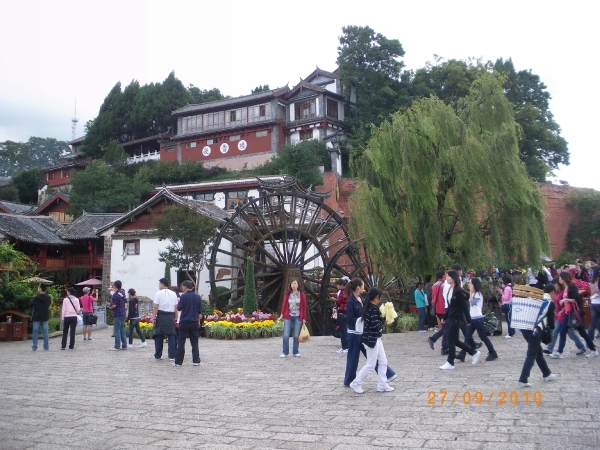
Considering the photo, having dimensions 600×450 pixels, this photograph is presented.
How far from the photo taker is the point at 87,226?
3509cm

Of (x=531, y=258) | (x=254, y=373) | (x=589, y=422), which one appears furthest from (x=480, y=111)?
(x=589, y=422)

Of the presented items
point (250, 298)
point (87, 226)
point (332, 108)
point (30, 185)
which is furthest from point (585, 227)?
point (30, 185)

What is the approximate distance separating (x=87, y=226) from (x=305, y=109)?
18253mm

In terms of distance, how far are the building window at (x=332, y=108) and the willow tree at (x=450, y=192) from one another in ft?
92.8

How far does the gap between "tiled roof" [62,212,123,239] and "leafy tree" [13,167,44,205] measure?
21669mm

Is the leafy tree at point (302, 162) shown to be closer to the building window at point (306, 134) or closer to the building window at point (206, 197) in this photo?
the building window at point (306, 134)

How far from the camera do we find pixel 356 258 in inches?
846

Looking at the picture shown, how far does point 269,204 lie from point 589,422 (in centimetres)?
1645

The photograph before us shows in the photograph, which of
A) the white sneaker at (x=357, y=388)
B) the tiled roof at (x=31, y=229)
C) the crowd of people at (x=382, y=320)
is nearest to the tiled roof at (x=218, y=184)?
the tiled roof at (x=31, y=229)

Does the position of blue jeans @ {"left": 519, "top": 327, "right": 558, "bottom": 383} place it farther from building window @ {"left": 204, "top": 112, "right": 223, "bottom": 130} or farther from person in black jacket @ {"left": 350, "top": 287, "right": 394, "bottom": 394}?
building window @ {"left": 204, "top": 112, "right": 223, "bottom": 130}

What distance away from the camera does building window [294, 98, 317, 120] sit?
43062 millimetres

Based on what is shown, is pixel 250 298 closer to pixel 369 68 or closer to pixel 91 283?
pixel 91 283

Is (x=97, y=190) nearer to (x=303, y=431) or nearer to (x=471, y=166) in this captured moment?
(x=471, y=166)

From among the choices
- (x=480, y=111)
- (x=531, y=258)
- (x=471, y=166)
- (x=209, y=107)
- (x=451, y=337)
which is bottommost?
(x=451, y=337)
